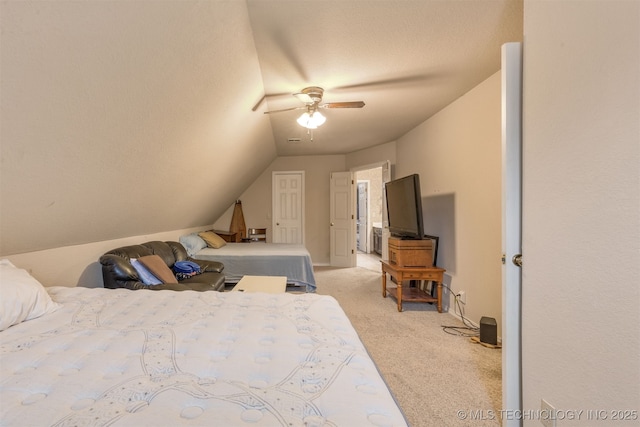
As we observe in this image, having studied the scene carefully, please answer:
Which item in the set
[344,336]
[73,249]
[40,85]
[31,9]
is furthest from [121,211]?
[344,336]

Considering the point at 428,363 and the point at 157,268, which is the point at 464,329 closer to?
the point at 428,363

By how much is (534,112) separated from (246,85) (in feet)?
7.07

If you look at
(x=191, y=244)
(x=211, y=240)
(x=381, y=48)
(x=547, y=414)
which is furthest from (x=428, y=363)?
(x=211, y=240)

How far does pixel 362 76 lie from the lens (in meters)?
2.49

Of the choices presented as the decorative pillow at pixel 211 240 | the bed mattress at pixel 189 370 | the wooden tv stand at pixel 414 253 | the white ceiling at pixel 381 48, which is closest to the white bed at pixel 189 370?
the bed mattress at pixel 189 370

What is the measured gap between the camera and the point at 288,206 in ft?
20.2

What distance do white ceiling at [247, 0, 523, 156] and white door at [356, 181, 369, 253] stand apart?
15.8 ft

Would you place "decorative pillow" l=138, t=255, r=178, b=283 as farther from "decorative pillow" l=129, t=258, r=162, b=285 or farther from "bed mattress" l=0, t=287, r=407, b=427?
"bed mattress" l=0, t=287, r=407, b=427

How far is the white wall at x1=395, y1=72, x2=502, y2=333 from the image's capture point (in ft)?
8.45

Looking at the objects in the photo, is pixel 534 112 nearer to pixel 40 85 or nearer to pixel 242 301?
pixel 242 301

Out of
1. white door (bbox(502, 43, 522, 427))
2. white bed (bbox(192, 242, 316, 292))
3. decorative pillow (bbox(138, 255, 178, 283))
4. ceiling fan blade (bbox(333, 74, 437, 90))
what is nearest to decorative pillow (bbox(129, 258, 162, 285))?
decorative pillow (bbox(138, 255, 178, 283))

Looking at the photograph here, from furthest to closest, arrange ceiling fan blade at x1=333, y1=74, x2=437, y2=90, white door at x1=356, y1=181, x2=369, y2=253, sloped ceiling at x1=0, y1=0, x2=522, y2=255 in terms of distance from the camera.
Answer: white door at x1=356, y1=181, x2=369, y2=253
ceiling fan blade at x1=333, y1=74, x2=437, y2=90
sloped ceiling at x1=0, y1=0, x2=522, y2=255

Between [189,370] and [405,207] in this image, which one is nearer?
[189,370]

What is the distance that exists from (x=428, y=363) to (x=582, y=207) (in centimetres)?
167
